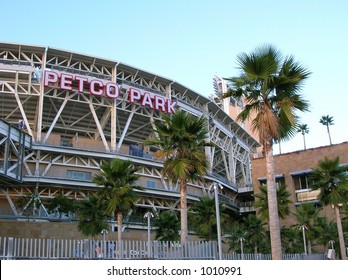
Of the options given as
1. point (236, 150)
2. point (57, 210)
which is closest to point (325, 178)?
point (57, 210)

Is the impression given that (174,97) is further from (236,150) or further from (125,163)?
(125,163)

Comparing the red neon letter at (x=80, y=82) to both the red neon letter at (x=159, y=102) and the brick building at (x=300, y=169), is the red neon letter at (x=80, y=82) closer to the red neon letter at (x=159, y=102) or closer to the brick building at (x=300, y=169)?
the red neon letter at (x=159, y=102)

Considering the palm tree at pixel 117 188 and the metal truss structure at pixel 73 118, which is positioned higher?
the metal truss structure at pixel 73 118

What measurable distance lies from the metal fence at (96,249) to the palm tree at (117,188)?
8854 mm

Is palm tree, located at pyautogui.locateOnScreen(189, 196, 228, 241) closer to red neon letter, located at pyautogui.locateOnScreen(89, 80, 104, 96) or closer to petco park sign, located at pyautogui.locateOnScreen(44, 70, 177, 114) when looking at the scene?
red neon letter, located at pyautogui.locateOnScreen(89, 80, 104, 96)

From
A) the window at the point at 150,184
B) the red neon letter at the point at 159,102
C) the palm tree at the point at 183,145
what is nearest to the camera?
the palm tree at the point at 183,145

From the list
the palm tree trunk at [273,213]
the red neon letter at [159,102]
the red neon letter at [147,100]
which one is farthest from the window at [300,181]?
the palm tree trunk at [273,213]

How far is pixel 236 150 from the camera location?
93.6 metres

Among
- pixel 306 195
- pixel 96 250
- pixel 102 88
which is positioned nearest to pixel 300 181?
pixel 306 195

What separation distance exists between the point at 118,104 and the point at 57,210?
62.5ft

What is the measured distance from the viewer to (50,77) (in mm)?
56281

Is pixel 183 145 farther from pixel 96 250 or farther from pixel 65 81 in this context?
pixel 65 81

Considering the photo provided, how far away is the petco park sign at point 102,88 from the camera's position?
56625mm

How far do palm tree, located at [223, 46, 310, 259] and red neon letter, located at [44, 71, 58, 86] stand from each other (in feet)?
134
